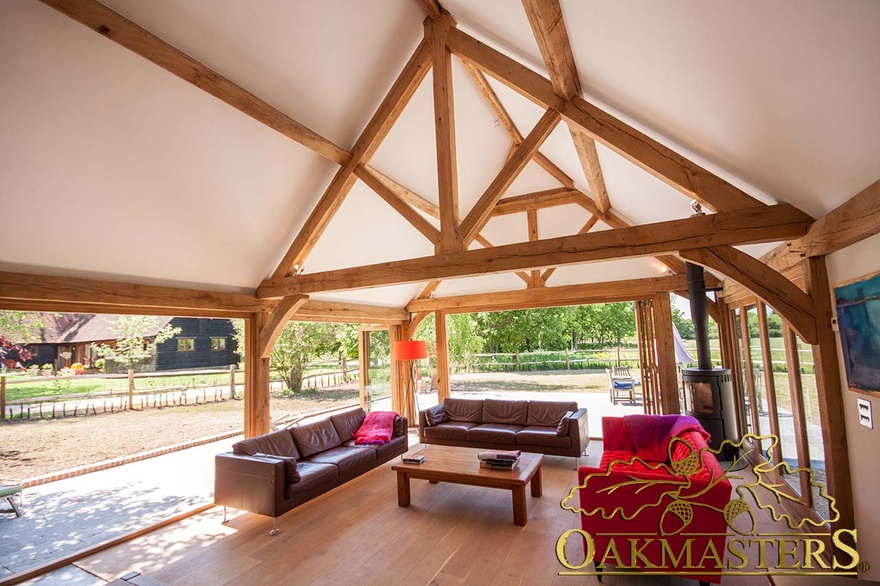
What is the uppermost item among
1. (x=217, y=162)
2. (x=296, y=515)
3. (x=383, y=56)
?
(x=383, y=56)

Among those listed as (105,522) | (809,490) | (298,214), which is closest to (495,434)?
(809,490)

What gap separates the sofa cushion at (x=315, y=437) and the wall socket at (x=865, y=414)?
5.21 metres

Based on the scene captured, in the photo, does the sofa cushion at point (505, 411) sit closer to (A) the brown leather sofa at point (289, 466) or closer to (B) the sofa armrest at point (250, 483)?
(A) the brown leather sofa at point (289, 466)

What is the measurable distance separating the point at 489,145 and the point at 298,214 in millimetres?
2874

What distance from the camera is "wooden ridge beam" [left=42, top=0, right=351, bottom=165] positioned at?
285 cm

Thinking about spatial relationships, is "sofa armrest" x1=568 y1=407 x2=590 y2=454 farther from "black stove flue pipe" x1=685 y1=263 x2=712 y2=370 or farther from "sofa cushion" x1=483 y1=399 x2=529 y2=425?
"black stove flue pipe" x1=685 y1=263 x2=712 y2=370

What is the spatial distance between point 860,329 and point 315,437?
537cm

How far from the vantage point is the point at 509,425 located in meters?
6.55

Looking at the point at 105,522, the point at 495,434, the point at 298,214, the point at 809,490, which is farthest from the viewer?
the point at 495,434

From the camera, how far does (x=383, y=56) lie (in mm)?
4621

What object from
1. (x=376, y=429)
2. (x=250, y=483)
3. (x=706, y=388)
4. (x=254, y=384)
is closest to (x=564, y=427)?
(x=706, y=388)

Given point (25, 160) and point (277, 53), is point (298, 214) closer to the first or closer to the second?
point (277, 53)

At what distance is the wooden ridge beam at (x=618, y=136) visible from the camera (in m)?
3.43

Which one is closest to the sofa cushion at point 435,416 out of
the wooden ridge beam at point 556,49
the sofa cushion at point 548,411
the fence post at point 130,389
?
the sofa cushion at point 548,411
